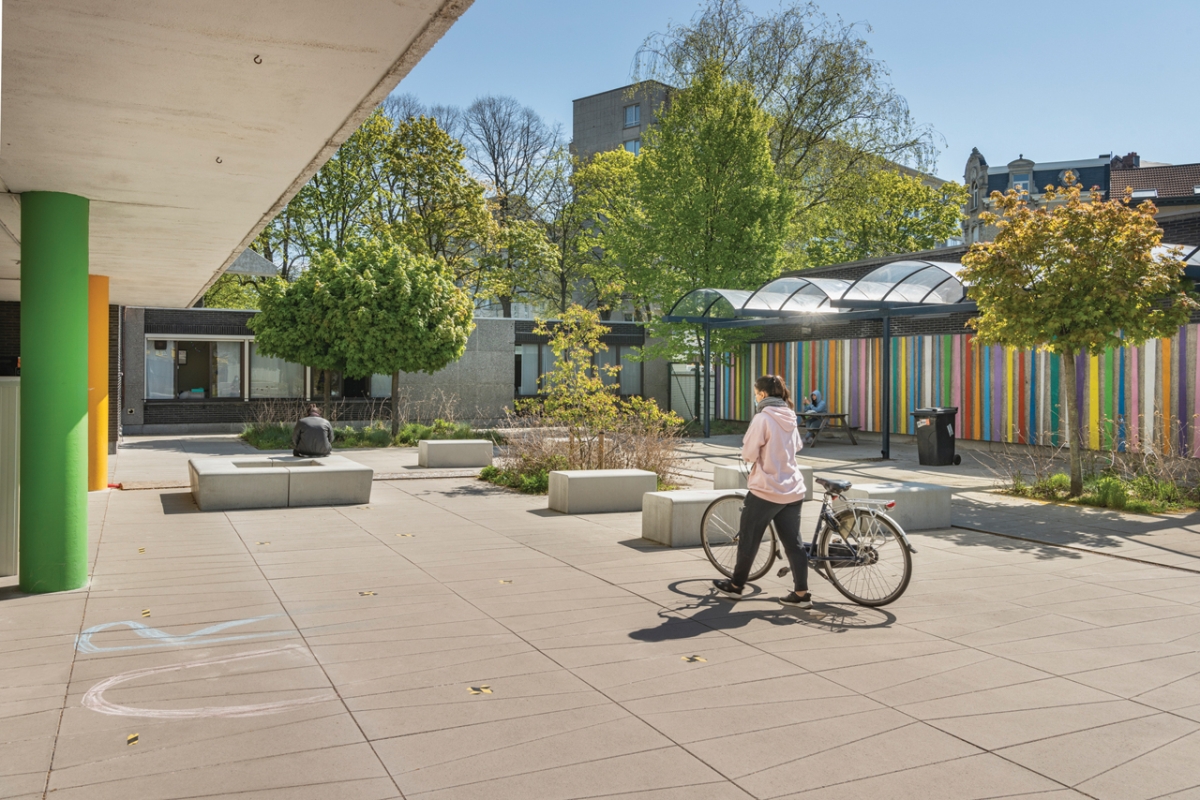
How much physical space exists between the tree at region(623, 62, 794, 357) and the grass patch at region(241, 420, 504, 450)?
7622 millimetres

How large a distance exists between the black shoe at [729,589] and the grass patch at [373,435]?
591 inches

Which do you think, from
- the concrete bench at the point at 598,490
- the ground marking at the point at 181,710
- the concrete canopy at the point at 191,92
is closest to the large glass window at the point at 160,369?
the concrete bench at the point at 598,490

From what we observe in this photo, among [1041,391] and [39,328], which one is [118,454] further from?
[1041,391]

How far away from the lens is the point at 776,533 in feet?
23.1

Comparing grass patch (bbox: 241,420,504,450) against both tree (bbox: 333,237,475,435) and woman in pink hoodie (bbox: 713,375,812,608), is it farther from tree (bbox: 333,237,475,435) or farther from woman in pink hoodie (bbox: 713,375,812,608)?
woman in pink hoodie (bbox: 713,375,812,608)

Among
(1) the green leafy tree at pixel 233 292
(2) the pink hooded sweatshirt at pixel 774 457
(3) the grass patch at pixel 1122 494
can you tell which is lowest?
(3) the grass patch at pixel 1122 494

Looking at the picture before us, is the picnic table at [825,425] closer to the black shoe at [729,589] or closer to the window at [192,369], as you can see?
the black shoe at [729,589]

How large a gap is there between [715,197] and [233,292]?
23.7 metres

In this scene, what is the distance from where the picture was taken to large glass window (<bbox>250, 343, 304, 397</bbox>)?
1111 inches

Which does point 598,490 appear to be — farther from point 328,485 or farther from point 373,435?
point 373,435

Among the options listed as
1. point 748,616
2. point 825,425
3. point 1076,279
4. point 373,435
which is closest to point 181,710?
point 748,616

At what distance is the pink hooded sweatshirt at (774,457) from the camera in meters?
6.73

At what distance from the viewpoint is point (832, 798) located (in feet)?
11.9


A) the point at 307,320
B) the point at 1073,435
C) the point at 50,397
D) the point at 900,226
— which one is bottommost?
the point at 1073,435
